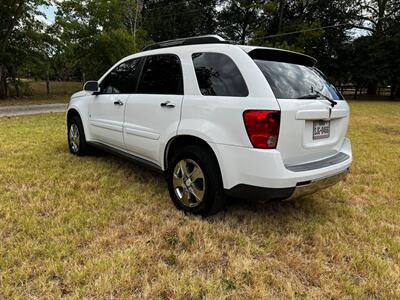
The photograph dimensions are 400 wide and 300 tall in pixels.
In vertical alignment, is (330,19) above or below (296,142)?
above

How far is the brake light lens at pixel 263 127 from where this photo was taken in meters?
2.50

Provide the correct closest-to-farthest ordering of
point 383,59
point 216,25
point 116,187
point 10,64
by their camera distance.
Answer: point 116,187
point 10,64
point 383,59
point 216,25

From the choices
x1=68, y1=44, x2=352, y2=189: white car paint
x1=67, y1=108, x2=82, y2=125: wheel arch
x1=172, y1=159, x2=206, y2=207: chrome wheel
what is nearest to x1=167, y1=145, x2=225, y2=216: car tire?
x1=172, y1=159, x2=206, y2=207: chrome wheel

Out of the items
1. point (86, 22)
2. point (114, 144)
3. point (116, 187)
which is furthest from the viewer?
point (86, 22)

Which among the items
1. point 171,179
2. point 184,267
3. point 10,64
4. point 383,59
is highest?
point 383,59

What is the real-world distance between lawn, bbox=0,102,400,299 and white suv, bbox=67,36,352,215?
0.43 m

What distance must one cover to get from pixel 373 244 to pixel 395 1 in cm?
3582

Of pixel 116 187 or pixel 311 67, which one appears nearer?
pixel 311 67

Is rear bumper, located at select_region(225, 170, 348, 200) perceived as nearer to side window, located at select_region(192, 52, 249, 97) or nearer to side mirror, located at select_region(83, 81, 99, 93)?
side window, located at select_region(192, 52, 249, 97)

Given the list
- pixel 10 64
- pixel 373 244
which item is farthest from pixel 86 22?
pixel 373 244

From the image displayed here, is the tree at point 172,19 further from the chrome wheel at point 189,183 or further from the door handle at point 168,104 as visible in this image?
the chrome wheel at point 189,183

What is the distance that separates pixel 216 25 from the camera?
112 ft

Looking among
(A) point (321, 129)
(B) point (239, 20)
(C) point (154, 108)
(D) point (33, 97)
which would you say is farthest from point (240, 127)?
(B) point (239, 20)

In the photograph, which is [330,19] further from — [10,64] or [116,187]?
[116,187]
